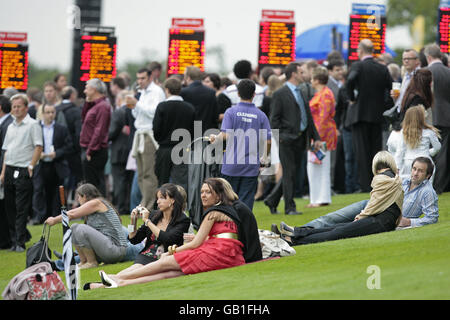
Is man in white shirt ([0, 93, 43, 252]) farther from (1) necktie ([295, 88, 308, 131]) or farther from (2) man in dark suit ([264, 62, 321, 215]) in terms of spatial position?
(1) necktie ([295, 88, 308, 131])

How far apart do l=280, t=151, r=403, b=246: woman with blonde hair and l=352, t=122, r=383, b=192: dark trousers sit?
17.7ft

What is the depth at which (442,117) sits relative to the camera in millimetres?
16156

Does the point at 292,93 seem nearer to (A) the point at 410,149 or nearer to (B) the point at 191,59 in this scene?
(A) the point at 410,149

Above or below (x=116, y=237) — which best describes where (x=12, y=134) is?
above

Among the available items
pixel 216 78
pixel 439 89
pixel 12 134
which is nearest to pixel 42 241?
pixel 12 134

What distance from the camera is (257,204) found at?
60.3 ft

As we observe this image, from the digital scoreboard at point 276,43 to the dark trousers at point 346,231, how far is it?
357 inches

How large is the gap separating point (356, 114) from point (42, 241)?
7.70 metres

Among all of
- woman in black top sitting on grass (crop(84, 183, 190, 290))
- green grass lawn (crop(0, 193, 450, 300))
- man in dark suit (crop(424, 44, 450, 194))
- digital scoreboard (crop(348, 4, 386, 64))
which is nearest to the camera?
green grass lawn (crop(0, 193, 450, 300))

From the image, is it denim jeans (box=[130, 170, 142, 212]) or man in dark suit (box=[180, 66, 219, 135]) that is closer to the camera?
man in dark suit (box=[180, 66, 219, 135])

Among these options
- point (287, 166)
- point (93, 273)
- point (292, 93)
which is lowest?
point (93, 273)

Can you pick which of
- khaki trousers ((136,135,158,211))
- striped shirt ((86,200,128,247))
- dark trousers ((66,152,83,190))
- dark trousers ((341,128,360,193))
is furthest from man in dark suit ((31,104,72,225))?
dark trousers ((341,128,360,193))

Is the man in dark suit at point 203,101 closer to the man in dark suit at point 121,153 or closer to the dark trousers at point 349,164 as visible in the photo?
the man in dark suit at point 121,153

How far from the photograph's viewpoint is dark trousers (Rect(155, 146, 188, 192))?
15414mm
